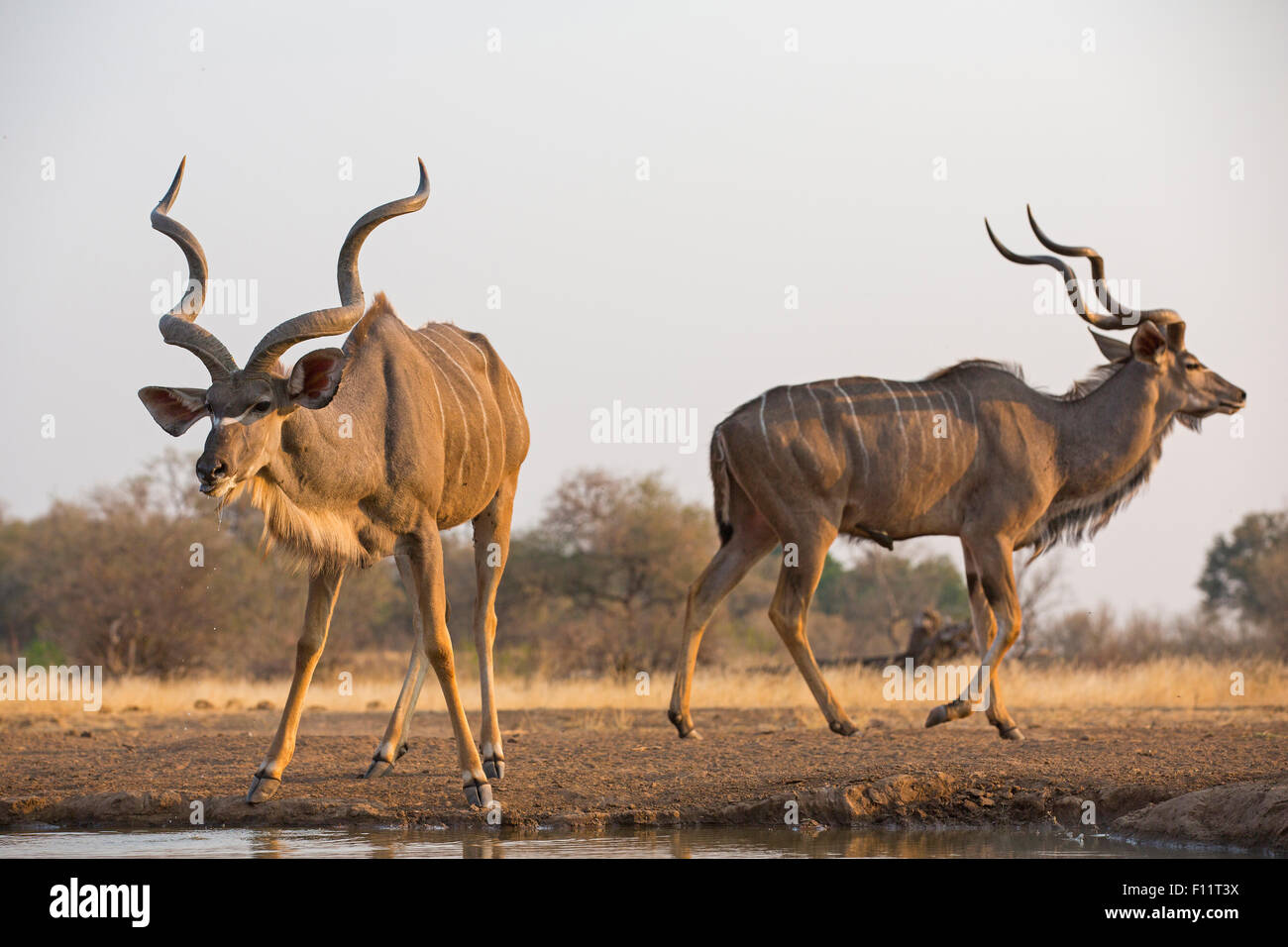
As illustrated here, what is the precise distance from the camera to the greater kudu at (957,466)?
31.1ft

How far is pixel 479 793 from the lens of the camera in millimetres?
6637

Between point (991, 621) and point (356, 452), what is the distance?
511 cm

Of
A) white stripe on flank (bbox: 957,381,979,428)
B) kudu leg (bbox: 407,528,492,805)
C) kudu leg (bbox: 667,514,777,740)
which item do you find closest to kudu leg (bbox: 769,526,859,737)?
kudu leg (bbox: 667,514,777,740)

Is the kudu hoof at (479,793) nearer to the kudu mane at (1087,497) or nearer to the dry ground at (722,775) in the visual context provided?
the dry ground at (722,775)

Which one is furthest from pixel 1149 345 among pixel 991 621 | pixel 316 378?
pixel 316 378

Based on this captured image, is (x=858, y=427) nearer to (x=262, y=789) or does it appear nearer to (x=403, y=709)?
(x=403, y=709)

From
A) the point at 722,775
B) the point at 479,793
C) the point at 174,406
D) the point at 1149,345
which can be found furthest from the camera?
the point at 1149,345

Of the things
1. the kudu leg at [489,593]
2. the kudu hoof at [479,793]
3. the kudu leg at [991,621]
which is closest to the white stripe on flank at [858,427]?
the kudu leg at [991,621]
